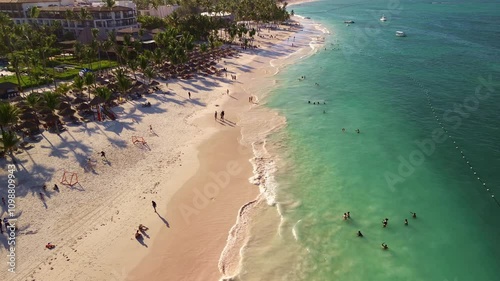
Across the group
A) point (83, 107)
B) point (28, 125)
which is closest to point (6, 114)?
point (28, 125)

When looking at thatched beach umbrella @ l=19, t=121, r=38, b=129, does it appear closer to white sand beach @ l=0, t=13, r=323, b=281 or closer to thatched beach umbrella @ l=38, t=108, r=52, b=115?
white sand beach @ l=0, t=13, r=323, b=281

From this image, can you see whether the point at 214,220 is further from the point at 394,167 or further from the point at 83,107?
the point at 83,107

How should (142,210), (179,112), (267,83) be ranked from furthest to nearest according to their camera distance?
(267,83) < (179,112) < (142,210)

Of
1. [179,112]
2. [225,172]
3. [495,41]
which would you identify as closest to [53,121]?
[179,112]

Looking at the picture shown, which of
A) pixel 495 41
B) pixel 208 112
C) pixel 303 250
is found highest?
pixel 495 41

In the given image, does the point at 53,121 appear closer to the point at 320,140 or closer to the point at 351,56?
the point at 320,140

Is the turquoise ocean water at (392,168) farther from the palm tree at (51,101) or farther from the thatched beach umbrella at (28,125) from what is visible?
the thatched beach umbrella at (28,125)

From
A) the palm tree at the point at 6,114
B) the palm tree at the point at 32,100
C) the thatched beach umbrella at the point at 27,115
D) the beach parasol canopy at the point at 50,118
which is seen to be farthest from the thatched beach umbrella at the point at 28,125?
the palm tree at the point at 6,114
